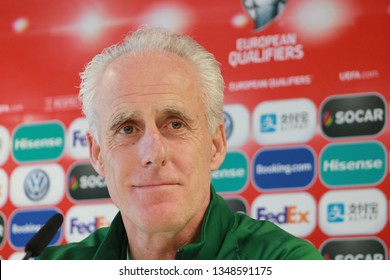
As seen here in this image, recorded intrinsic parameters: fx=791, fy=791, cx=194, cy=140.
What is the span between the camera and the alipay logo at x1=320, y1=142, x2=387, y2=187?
2682 millimetres

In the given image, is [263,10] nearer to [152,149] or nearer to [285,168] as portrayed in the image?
[285,168]

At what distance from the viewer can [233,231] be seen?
1.75 m

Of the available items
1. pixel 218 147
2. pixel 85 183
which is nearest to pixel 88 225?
pixel 85 183

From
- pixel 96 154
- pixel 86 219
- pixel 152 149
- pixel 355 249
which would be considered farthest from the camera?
pixel 86 219

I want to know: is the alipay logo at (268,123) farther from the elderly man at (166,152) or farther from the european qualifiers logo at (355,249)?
the elderly man at (166,152)

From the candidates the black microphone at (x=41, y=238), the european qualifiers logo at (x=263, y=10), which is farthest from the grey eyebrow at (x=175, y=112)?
the european qualifiers logo at (x=263, y=10)

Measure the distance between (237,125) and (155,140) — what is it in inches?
49.0

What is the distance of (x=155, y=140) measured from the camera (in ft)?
5.48

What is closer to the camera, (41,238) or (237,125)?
(41,238)

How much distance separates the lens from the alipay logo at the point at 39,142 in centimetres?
310

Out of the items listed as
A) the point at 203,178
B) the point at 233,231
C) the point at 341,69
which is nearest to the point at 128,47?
the point at 203,178

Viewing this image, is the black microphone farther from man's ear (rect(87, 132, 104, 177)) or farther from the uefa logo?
the uefa logo

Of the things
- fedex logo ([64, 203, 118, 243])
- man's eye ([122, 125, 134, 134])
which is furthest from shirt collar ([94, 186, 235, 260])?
fedex logo ([64, 203, 118, 243])

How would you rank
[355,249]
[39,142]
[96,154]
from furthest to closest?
A: 1. [39,142]
2. [355,249]
3. [96,154]
